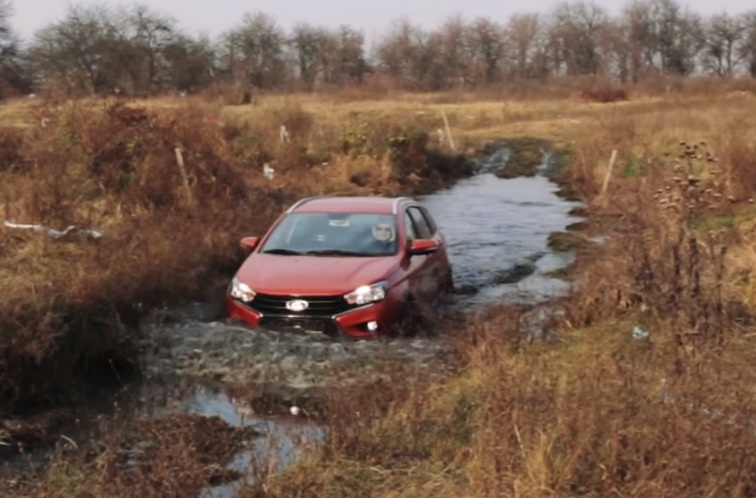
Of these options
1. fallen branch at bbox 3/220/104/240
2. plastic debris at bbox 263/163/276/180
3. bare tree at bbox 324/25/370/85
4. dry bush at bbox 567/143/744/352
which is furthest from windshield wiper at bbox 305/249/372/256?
bare tree at bbox 324/25/370/85

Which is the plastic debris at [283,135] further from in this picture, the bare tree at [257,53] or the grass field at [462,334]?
the bare tree at [257,53]

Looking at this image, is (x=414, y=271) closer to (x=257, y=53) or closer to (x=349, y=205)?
(x=349, y=205)

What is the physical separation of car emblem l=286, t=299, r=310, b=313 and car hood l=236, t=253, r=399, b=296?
0.25 feet

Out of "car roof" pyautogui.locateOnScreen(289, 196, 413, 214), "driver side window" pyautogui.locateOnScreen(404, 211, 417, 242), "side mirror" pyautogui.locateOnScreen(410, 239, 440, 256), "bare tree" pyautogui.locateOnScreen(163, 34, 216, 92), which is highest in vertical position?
"bare tree" pyautogui.locateOnScreen(163, 34, 216, 92)

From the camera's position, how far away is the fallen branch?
45.0 ft

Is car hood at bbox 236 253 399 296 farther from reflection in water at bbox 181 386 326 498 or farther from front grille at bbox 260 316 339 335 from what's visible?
reflection in water at bbox 181 386 326 498

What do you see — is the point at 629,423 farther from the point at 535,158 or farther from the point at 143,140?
the point at 535,158

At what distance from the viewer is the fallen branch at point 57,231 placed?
1370 centimetres

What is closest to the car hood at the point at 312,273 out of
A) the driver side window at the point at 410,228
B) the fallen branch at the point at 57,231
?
the driver side window at the point at 410,228

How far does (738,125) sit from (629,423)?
21387 mm

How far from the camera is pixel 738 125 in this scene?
25594 millimetres

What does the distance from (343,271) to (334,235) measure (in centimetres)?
102

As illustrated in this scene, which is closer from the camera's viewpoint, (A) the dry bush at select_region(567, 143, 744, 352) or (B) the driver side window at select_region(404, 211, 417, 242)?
(A) the dry bush at select_region(567, 143, 744, 352)

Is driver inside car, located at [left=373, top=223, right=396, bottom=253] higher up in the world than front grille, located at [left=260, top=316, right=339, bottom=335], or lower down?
higher up
